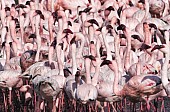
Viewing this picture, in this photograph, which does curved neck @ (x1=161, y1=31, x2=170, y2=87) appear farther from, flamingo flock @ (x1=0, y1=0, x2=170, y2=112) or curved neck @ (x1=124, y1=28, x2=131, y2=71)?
curved neck @ (x1=124, y1=28, x2=131, y2=71)

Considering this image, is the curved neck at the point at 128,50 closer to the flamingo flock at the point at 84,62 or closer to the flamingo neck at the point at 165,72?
the flamingo flock at the point at 84,62

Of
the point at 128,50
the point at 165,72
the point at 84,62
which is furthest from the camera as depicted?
the point at 128,50

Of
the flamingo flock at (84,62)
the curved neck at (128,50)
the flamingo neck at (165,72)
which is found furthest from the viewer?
the curved neck at (128,50)

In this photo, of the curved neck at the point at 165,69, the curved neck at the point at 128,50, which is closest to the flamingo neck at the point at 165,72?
the curved neck at the point at 165,69

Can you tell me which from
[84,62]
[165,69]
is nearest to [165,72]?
[165,69]

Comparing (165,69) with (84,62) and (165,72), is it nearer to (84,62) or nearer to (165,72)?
(165,72)

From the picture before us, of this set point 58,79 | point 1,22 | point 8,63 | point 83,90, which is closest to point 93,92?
point 83,90

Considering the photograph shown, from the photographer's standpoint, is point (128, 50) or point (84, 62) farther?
point (128, 50)

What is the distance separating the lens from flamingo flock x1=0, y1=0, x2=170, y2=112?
6.82 meters

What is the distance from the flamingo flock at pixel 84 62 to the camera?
22.4ft

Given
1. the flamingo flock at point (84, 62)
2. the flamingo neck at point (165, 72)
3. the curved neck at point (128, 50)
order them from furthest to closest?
the curved neck at point (128, 50), the flamingo flock at point (84, 62), the flamingo neck at point (165, 72)

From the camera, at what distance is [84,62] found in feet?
22.9

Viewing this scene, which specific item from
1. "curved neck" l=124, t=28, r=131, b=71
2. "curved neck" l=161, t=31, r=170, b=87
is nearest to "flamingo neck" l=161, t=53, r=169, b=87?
"curved neck" l=161, t=31, r=170, b=87

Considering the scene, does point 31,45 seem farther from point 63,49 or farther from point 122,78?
point 122,78
